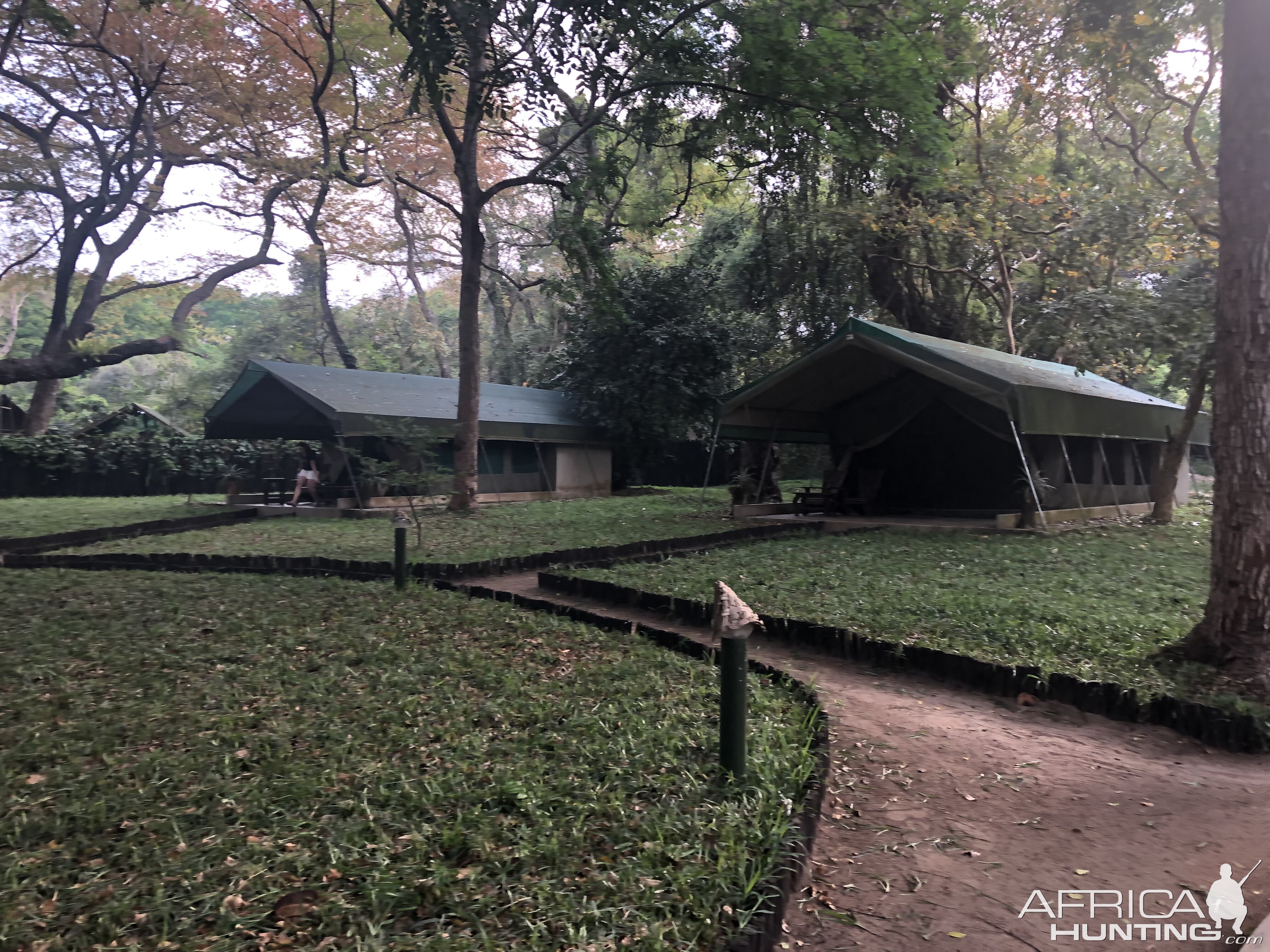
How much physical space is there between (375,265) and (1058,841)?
32255mm

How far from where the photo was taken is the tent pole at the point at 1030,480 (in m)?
11.5

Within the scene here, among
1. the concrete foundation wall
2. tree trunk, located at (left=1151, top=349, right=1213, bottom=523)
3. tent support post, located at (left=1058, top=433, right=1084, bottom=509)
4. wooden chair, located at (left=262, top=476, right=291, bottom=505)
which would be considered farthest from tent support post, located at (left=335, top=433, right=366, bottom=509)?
tree trunk, located at (left=1151, top=349, right=1213, bottom=523)

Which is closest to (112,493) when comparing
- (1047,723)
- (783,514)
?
(783,514)

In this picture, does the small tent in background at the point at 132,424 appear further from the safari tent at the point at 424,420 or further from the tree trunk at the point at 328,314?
the tree trunk at the point at 328,314

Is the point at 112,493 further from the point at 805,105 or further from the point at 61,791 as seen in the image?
the point at 61,791

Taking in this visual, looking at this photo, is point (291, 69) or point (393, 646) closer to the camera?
point (393, 646)

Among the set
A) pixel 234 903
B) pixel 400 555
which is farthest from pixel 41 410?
pixel 234 903

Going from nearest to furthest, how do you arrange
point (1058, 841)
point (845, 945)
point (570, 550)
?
point (845, 945)
point (1058, 841)
point (570, 550)

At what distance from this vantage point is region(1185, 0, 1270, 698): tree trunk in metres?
4.85

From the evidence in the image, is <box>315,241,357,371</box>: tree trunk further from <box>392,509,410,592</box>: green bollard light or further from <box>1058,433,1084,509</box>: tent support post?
<box>1058,433,1084,509</box>: tent support post

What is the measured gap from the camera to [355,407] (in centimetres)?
1583

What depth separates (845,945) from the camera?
2.56 meters

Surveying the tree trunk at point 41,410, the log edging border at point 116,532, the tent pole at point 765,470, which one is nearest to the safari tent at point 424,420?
the log edging border at point 116,532

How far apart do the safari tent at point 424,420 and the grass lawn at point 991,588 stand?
841cm
